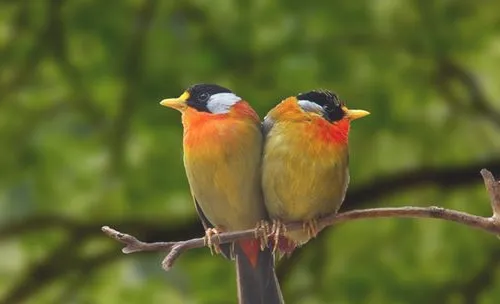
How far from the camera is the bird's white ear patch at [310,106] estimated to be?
2.85 ft

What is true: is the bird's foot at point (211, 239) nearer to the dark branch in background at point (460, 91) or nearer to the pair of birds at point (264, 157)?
the pair of birds at point (264, 157)

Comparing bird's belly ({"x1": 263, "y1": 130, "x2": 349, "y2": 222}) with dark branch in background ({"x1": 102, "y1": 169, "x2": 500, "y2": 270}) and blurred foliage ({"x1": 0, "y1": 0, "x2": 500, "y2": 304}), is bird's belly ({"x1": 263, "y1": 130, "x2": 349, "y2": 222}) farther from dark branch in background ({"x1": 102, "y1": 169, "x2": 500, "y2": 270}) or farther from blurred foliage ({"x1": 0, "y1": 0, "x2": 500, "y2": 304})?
blurred foliage ({"x1": 0, "y1": 0, "x2": 500, "y2": 304})

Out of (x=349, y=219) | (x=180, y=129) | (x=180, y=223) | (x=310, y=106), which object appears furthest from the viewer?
(x=180, y=223)

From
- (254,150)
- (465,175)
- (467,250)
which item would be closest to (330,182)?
(254,150)

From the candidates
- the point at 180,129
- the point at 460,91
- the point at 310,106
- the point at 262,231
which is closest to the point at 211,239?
the point at 262,231

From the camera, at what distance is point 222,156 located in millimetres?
835

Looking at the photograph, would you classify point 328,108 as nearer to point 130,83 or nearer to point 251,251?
point 251,251

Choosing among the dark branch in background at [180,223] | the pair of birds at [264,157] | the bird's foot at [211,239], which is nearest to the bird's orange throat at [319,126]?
the pair of birds at [264,157]

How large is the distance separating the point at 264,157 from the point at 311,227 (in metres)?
0.07

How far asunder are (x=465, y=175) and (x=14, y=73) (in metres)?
1.21

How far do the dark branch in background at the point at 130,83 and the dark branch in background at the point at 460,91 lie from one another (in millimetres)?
721

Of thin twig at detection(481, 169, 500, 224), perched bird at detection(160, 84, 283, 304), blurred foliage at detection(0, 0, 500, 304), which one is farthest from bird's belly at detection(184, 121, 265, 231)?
blurred foliage at detection(0, 0, 500, 304)

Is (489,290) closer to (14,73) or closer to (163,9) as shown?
(163,9)

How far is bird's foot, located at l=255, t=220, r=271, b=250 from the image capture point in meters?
0.83
